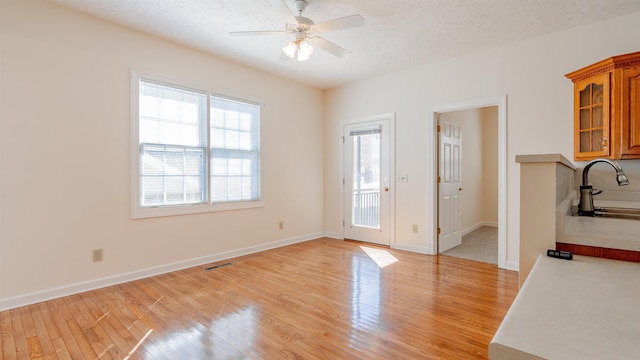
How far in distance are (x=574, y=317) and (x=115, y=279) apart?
3871 mm

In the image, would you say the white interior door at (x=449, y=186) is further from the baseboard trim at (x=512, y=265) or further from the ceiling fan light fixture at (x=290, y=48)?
the ceiling fan light fixture at (x=290, y=48)

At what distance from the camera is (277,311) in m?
2.68

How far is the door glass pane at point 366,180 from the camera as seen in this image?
204 inches

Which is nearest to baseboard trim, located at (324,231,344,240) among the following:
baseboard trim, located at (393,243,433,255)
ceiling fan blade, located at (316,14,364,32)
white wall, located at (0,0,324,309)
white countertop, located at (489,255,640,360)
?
baseboard trim, located at (393,243,433,255)

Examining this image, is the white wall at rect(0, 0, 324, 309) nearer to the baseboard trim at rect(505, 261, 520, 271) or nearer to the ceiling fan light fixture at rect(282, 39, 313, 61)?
the ceiling fan light fixture at rect(282, 39, 313, 61)

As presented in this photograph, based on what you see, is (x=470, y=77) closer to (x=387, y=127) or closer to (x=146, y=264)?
(x=387, y=127)

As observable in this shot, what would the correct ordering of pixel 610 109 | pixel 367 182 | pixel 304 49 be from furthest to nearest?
pixel 367 182
pixel 304 49
pixel 610 109

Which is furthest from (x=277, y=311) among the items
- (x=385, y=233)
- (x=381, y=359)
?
(x=385, y=233)

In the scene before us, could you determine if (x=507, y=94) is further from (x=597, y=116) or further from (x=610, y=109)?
(x=610, y=109)

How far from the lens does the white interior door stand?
4.66 m

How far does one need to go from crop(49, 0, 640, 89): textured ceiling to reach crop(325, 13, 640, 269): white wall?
17cm

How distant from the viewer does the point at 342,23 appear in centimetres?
262

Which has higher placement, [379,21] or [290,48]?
[379,21]

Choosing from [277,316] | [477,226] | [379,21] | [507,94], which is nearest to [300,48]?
[379,21]
